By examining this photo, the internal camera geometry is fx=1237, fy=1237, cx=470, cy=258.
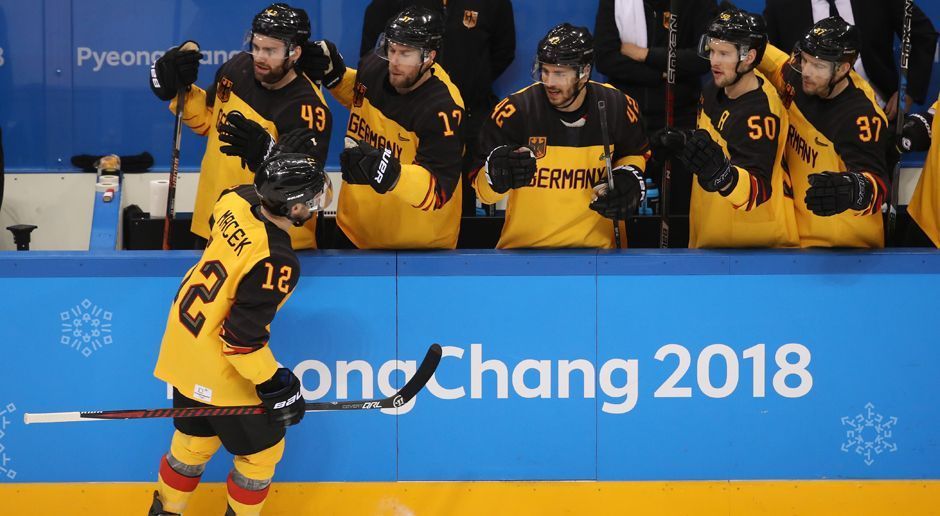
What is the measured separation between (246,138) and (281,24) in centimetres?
49

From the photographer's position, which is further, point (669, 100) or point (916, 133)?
point (669, 100)

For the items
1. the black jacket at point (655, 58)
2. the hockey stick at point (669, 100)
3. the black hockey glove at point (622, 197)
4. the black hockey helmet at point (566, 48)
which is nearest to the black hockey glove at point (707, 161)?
the black hockey glove at point (622, 197)

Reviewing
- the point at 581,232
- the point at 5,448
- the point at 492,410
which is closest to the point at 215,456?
the point at 5,448

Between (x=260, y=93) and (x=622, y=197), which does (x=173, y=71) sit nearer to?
(x=260, y=93)

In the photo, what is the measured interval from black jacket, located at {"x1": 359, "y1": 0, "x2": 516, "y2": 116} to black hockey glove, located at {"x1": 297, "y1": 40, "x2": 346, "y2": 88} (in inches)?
30.9

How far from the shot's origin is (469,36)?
5688 millimetres

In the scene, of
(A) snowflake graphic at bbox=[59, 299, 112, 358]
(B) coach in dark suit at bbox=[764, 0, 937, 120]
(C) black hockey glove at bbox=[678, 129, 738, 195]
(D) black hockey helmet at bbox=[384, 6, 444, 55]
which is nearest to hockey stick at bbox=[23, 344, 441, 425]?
(A) snowflake graphic at bbox=[59, 299, 112, 358]

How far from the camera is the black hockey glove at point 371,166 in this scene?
3963 mm

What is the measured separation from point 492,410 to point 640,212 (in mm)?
1740

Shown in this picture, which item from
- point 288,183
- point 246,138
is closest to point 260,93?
point 246,138

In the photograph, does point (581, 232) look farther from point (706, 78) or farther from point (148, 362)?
point (706, 78)

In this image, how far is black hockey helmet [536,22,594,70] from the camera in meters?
4.22

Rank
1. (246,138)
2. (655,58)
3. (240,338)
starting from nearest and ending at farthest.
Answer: (240,338)
(246,138)
(655,58)

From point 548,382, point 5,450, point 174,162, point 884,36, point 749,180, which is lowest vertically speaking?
point 5,450
